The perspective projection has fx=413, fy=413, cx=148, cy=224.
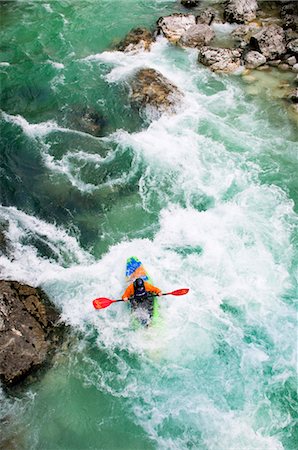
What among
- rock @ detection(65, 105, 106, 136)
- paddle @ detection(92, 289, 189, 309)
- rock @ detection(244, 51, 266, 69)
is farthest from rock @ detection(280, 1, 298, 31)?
paddle @ detection(92, 289, 189, 309)

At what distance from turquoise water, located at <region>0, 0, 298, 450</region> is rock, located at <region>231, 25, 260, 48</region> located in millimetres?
2145

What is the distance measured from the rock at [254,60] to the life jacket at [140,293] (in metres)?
9.73

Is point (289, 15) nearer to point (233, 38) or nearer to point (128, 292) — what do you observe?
point (233, 38)

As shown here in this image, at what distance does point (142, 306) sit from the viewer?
26.9 feet

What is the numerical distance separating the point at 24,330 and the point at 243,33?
13.7 m

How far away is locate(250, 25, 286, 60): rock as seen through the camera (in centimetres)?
1443

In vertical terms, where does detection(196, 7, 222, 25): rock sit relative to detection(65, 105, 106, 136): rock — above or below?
above

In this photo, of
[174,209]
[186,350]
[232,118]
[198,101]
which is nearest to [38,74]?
[198,101]

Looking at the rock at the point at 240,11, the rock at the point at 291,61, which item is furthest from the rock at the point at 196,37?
the rock at the point at 291,61

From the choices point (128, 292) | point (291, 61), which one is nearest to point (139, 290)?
point (128, 292)

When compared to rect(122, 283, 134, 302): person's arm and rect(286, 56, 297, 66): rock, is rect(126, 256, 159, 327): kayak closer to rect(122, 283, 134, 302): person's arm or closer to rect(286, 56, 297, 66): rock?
rect(122, 283, 134, 302): person's arm

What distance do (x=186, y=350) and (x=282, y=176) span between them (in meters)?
5.51

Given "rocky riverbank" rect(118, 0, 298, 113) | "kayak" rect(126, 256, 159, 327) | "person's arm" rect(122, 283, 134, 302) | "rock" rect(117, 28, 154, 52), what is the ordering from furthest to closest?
"rock" rect(117, 28, 154, 52)
"rocky riverbank" rect(118, 0, 298, 113)
"person's arm" rect(122, 283, 134, 302)
"kayak" rect(126, 256, 159, 327)

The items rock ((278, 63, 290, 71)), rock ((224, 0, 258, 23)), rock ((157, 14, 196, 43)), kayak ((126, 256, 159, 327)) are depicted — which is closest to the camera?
kayak ((126, 256, 159, 327))
